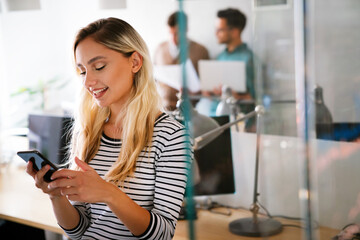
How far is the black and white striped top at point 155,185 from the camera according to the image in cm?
108

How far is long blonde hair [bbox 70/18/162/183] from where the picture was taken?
3.78 feet

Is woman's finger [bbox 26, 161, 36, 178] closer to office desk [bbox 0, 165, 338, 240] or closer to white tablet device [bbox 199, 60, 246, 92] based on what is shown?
office desk [bbox 0, 165, 338, 240]

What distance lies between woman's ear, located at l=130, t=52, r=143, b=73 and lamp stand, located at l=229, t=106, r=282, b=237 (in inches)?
20.4

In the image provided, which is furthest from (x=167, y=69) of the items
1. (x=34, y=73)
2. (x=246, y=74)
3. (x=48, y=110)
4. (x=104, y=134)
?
(x=246, y=74)

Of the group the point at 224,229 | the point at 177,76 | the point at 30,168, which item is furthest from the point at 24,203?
the point at 224,229

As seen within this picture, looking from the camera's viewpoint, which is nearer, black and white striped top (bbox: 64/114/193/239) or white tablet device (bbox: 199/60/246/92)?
white tablet device (bbox: 199/60/246/92)

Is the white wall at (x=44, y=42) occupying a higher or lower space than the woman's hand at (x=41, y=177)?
higher

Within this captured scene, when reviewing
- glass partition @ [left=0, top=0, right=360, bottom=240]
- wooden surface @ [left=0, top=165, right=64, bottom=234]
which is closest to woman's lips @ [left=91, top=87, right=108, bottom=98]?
glass partition @ [left=0, top=0, right=360, bottom=240]

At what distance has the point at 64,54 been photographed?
3416 millimetres

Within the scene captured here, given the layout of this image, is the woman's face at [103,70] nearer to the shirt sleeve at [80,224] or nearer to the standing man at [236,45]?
the shirt sleeve at [80,224]

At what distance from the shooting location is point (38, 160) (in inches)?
44.1

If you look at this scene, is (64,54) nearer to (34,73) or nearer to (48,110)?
(34,73)

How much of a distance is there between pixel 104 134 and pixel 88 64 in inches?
8.2

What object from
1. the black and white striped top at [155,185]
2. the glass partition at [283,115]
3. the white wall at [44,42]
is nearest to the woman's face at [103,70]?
the black and white striped top at [155,185]
